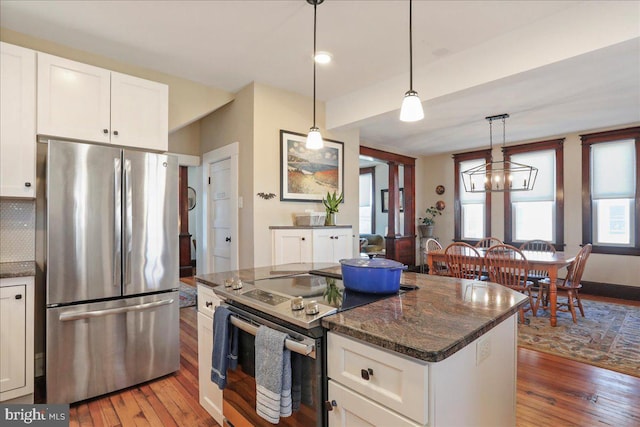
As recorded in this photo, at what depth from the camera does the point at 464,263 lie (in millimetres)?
3922

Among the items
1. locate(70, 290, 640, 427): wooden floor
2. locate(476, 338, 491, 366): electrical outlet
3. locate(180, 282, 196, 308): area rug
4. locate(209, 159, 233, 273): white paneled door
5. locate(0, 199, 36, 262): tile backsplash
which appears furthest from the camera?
locate(180, 282, 196, 308): area rug

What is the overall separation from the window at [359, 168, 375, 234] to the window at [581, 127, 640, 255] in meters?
4.68

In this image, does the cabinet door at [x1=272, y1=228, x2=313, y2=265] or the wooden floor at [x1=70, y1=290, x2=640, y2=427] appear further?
the cabinet door at [x1=272, y1=228, x2=313, y2=265]

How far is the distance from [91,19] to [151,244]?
1.71 meters

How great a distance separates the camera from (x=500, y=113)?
4441 millimetres

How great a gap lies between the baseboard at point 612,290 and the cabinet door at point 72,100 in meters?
6.76

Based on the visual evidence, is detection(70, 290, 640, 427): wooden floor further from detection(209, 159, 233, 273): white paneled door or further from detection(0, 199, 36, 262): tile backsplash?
detection(209, 159, 233, 273): white paneled door

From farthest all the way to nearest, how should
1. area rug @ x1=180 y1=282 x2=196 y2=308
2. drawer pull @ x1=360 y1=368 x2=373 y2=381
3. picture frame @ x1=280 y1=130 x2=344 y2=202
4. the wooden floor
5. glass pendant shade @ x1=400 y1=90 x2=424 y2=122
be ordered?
area rug @ x1=180 y1=282 x2=196 y2=308
picture frame @ x1=280 y1=130 x2=344 y2=202
the wooden floor
glass pendant shade @ x1=400 y1=90 x2=424 y2=122
drawer pull @ x1=360 y1=368 x2=373 y2=381

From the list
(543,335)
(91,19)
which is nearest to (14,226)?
(91,19)

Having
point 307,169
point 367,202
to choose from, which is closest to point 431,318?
point 307,169

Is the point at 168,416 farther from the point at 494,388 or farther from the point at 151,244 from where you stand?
the point at 494,388

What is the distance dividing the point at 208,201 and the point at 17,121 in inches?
92.5

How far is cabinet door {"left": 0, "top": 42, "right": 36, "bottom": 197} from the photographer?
215 centimetres

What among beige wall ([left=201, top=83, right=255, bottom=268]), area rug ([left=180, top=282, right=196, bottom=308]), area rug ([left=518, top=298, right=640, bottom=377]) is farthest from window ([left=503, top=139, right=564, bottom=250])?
area rug ([left=180, top=282, right=196, bottom=308])
